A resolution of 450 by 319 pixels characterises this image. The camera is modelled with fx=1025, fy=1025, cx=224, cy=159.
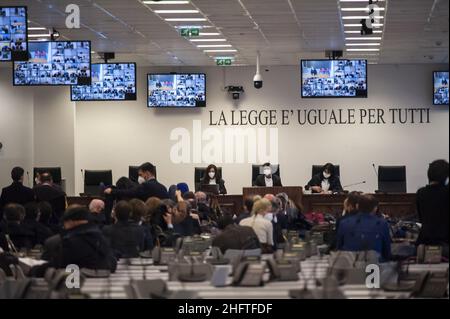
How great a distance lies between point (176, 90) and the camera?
2558 cm

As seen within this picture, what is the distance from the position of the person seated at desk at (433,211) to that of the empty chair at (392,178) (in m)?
14.6

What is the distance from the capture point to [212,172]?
2384 centimetres

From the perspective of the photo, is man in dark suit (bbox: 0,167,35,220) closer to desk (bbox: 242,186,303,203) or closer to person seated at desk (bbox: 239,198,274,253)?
person seated at desk (bbox: 239,198,274,253)

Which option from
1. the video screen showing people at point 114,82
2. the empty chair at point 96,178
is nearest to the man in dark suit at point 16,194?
the video screen showing people at point 114,82

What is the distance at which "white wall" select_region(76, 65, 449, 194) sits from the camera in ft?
91.4

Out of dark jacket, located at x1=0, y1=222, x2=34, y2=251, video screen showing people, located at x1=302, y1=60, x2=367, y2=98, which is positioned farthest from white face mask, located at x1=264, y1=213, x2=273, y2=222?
video screen showing people, located at x1=302, y1=60, x2=367, y2=98

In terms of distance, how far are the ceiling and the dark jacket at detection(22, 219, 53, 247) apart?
481 centimetres

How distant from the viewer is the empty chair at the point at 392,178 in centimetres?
2494

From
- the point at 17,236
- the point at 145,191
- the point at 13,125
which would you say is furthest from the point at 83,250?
the point at 13,125

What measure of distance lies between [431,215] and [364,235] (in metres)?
0.96

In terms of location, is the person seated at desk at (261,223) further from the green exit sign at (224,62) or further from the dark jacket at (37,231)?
A: the green exit sign at (224,62)

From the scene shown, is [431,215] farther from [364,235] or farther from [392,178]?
[392,178]

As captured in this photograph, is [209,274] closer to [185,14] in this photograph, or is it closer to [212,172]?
[185,14]

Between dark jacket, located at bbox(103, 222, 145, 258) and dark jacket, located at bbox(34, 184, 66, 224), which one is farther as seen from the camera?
dark jacket, located at bbox(34, 184, 66, 224)
